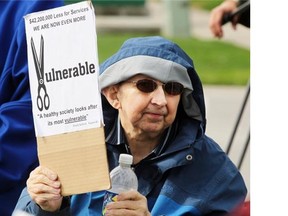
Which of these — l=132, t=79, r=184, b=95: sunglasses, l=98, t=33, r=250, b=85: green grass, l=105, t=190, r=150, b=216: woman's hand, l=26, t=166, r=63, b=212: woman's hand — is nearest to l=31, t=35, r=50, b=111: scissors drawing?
l=26, t=166, r=63, b=212: woman's hand

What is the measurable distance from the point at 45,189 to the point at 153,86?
53 cm

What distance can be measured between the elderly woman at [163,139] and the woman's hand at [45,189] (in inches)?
3.8

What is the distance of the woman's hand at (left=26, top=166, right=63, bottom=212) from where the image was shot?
2783 millimetres

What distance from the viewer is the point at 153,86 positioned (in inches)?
123

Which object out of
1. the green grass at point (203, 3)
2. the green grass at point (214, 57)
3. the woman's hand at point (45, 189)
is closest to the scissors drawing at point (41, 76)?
the woman's hand at point (45, 189)

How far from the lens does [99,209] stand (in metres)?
3.11

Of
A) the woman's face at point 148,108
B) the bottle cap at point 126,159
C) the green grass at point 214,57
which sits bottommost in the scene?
the green grass at point 214,57

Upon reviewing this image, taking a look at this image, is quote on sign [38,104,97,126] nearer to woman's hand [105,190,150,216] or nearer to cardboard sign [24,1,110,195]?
cardboard sign [24,1,110,195]

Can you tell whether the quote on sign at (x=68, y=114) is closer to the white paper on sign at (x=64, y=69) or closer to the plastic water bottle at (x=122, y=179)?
the white paper on sign at (x=64, y=69)

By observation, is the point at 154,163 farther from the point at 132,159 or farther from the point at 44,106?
the point at 44,106

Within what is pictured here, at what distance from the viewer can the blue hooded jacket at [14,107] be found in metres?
3.46

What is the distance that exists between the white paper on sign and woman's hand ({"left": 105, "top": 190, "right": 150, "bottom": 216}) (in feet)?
0.84
